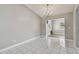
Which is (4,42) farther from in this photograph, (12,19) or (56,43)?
(56,43)

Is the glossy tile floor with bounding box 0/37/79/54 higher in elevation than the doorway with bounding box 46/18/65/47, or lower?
lower

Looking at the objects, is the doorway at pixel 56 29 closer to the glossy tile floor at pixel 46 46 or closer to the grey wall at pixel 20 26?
the glossy tile floor at pixel 46 46

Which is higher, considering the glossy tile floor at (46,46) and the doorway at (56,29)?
the doorway at (56,29)

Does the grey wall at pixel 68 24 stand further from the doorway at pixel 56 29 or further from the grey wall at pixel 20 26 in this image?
the grey wall at pixel 20 26

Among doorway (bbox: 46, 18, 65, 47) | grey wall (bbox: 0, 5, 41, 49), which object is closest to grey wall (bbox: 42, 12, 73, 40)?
doorway (bbox: 46, 18, 65, 47)

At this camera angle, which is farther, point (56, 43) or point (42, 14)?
point (56, 43)

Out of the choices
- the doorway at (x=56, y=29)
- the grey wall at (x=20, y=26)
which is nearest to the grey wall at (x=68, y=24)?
the doorway at (x=56, y=29)

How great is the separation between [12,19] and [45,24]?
0.92 metres

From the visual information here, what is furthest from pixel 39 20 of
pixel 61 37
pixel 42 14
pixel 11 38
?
pixel 11 38

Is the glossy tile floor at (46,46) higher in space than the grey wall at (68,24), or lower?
lower

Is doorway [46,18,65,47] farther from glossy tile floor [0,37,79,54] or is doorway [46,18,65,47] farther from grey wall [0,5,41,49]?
grey wall [0,5,41,49]

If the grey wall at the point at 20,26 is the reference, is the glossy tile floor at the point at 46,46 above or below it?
below
